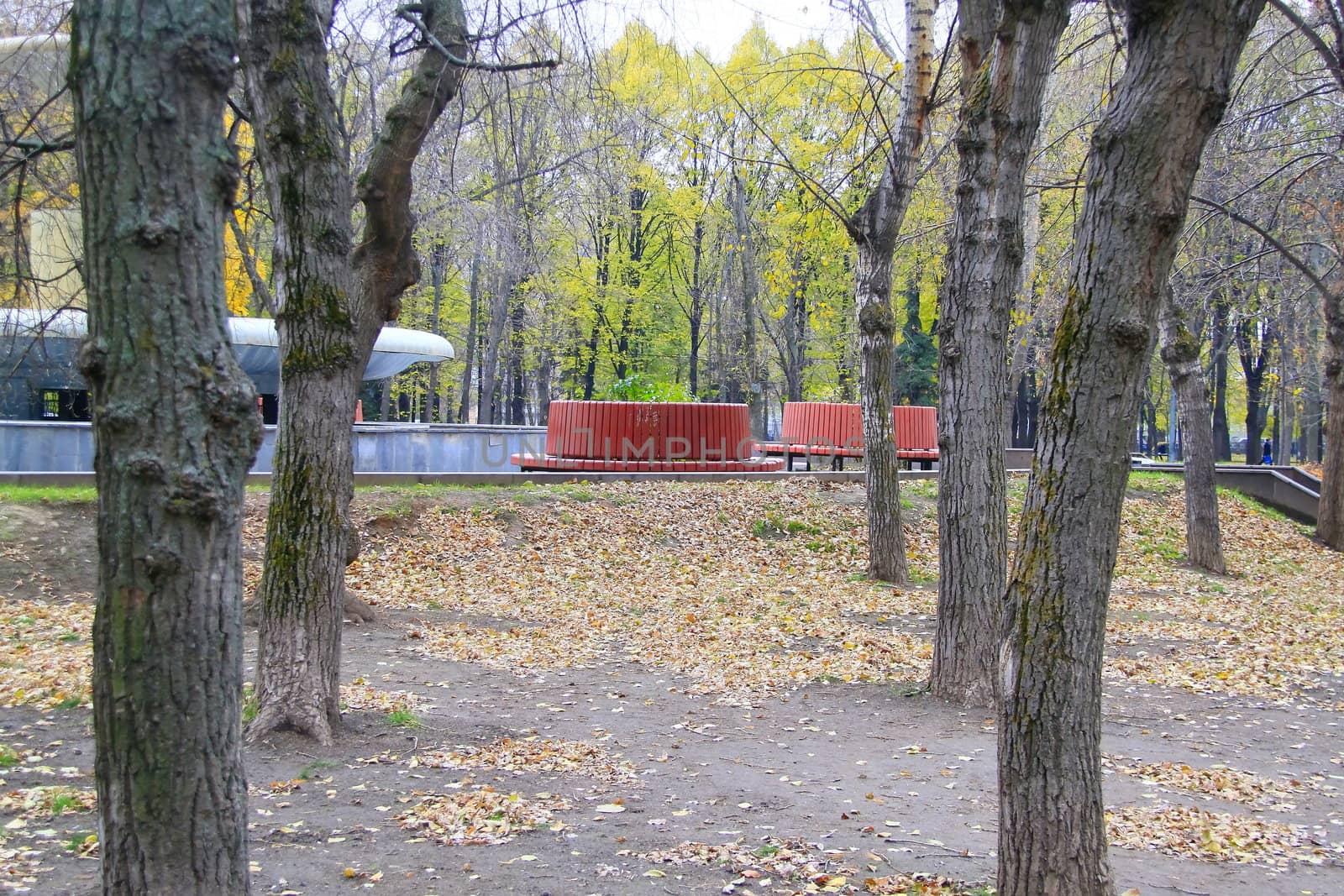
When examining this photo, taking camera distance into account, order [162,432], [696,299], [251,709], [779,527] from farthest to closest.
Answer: [696,299] < [779,527] < [251,709] < [162,432]

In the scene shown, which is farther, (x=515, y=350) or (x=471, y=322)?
(x=515, y=350)

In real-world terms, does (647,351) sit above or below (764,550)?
above

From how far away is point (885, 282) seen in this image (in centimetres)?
1101

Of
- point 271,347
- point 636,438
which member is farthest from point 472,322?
point 636,438

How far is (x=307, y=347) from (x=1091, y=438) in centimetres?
402

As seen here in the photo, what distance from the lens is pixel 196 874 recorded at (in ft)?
7.93

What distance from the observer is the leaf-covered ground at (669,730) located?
4250 mm

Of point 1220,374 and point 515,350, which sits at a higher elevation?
point 515,350

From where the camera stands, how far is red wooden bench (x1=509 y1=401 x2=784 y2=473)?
55.0 feet

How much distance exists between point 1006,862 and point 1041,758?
403 millimetres

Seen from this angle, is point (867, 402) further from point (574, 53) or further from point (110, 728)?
point (110, 728)

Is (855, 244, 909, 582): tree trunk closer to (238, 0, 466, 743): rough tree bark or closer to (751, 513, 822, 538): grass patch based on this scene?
(751, 513, 822, 538): grass patch

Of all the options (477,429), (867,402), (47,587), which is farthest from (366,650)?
(477,429)

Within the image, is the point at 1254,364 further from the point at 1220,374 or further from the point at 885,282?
the point at 885,282
